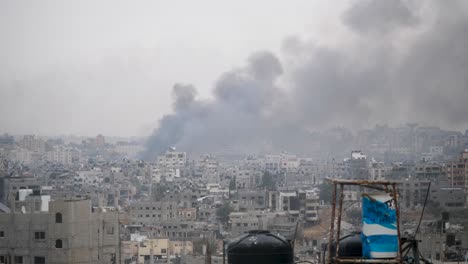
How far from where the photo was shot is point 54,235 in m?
18.1

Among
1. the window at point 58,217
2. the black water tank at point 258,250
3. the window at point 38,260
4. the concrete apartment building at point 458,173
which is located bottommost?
the window at point 38,260

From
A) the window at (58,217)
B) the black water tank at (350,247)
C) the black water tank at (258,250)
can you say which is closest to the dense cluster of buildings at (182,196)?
the window at (58,217)

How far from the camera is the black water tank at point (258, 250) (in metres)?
8.70

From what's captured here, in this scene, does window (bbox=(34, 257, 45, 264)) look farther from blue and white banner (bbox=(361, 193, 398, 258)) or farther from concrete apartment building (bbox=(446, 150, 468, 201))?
concrete apartment building (bbox=(446, 150, 468, 201))

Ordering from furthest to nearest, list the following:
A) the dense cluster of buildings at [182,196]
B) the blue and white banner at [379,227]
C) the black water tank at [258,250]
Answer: the dense cluster of buildings at [182,196], the black water tank at [258,250], the blue and white banner at [379,227]

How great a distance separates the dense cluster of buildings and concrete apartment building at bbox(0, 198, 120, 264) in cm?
1

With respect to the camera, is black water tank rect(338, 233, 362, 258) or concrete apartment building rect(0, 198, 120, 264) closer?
black water tank rect(338, 233, 362, 258)

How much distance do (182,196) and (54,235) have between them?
42.7 metres

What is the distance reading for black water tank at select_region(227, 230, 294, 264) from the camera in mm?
8695

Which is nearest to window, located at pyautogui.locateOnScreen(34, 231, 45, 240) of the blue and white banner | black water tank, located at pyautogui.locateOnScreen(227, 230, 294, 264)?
black water tank, located at pyautogui.locateOnScreen(227, 230, 294, 264)

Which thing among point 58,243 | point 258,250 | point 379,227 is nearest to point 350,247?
point 258,250

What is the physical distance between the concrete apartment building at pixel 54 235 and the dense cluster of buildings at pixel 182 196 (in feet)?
0.05

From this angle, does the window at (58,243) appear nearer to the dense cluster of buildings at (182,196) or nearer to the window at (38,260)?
the dense cluster of buildings at (182,196)

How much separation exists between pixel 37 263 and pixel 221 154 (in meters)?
98.2
